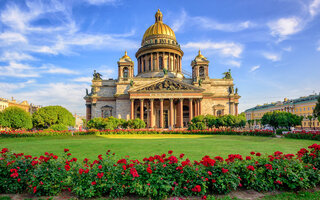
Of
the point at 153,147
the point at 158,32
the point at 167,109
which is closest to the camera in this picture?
the point at 153,147

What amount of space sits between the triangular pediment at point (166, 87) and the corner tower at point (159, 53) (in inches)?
398

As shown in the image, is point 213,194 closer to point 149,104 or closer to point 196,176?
point 196,176

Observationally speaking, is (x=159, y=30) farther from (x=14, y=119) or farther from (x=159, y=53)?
(x=14, y=119)

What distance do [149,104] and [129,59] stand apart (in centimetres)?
1306

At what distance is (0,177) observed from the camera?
6531 millimetres

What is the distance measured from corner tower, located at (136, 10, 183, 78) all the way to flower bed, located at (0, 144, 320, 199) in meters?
51.5

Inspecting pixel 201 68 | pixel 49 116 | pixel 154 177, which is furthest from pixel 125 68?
pixel 154 177

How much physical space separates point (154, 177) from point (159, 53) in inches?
2211

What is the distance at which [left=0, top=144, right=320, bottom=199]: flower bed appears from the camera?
19.7 ft

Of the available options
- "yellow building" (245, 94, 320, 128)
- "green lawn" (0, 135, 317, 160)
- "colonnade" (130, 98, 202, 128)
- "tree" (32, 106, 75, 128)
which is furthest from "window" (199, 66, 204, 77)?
"green lawn" (0, 135, 317, 160)

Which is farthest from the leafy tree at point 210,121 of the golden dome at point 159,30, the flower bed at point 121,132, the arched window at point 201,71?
the golden dome at point 159,30

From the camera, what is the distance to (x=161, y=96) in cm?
4700

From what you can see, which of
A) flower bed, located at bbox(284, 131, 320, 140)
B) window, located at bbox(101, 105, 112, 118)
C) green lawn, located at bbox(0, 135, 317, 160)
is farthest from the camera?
window, located at bbox(101, 105, 112, 118)

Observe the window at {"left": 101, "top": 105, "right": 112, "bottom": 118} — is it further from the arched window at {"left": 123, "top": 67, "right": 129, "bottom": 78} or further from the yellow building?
the yellow building
